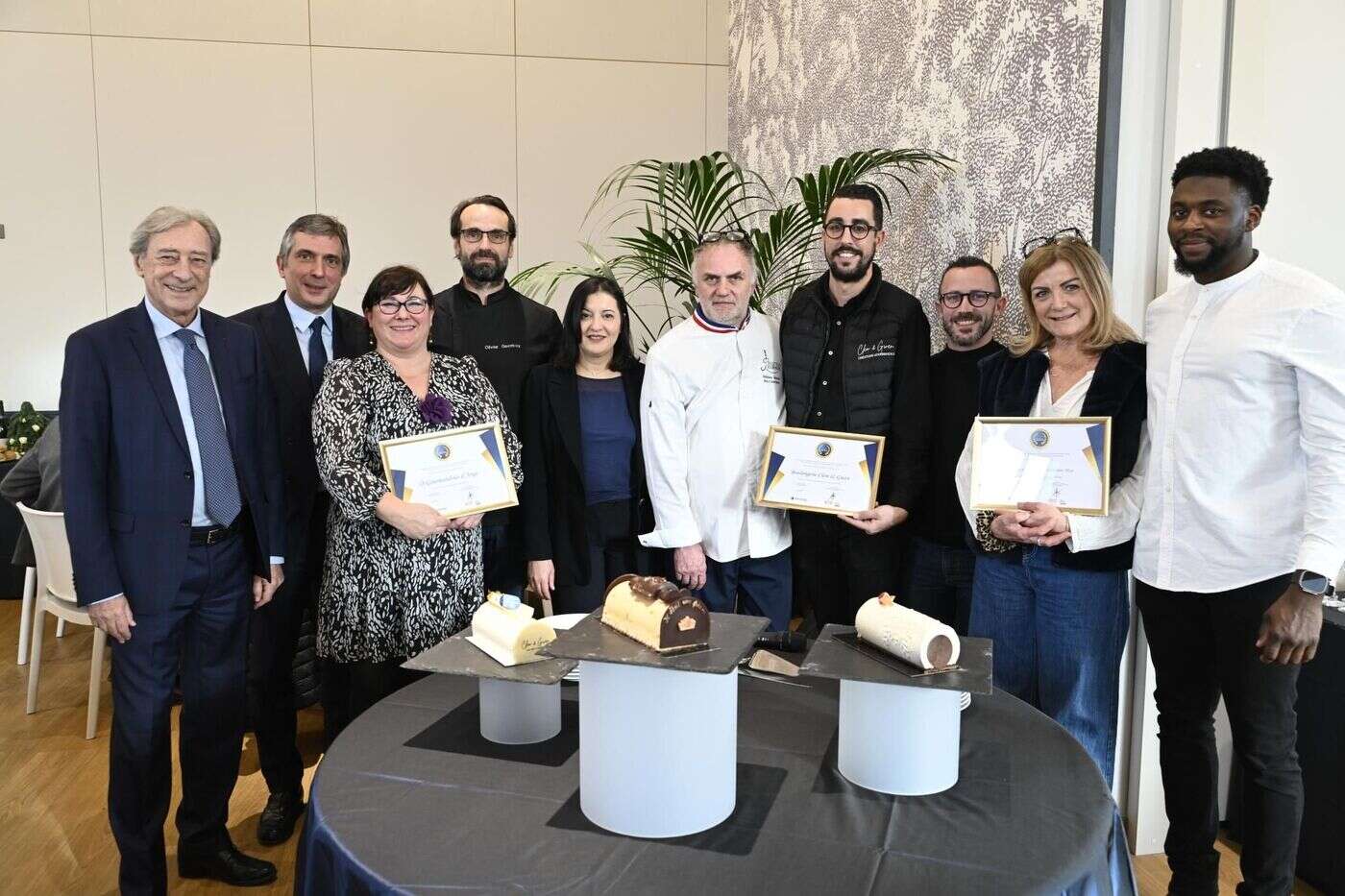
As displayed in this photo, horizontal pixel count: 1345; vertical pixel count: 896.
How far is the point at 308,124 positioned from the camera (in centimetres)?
599

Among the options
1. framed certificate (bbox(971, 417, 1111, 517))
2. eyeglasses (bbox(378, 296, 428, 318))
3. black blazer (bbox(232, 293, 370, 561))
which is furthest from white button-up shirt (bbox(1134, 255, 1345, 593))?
black blazer (bbox(232, 293, 370, 561))

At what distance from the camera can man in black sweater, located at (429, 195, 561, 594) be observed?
3148mm

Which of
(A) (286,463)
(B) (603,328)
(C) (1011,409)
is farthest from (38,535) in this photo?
(C) (1011,409)

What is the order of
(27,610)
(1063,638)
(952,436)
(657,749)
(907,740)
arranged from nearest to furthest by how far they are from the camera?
(657,749), (907,740), (1063,638), (952,436), (27,610)

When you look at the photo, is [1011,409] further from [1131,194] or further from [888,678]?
[888,678]

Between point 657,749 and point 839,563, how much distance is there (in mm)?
1591

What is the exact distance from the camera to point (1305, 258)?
8.30ft

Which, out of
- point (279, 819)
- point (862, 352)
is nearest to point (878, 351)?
point (862, 352)

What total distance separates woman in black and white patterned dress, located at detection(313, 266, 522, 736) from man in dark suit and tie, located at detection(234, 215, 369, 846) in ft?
0.98

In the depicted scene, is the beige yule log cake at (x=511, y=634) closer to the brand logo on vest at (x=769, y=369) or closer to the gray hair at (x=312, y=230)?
the brand logo on vest at (x=769, y=369)

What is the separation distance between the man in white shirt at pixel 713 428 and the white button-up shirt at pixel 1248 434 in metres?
1.02

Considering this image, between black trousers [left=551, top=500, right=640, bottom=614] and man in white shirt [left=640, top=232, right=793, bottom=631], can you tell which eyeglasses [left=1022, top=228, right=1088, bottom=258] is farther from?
black trousers [left=551, top=500, right=640, bottom=614]

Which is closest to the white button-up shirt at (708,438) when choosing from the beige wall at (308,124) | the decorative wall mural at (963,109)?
the decorative wall mural at (963,109)

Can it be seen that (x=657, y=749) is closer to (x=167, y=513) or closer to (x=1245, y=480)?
(x=1245, y=480)
